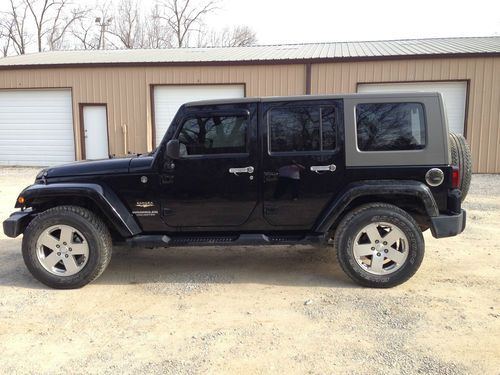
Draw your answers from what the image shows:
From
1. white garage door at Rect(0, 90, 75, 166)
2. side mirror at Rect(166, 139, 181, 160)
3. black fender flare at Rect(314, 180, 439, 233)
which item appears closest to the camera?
black fender flare at Rect(314, 180, 439, 233)

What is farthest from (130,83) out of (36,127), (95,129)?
(36,127)

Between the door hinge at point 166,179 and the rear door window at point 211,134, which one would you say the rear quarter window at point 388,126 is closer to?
the rear door window at point 211,134

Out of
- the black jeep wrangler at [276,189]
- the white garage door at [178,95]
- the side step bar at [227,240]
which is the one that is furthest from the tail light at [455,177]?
the white garage door at [178,95]

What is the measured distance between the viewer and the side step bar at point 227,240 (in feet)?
14.6

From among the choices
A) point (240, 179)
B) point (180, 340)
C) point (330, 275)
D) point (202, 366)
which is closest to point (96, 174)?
point (240, 179)

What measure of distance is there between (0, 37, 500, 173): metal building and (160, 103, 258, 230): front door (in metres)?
9.59

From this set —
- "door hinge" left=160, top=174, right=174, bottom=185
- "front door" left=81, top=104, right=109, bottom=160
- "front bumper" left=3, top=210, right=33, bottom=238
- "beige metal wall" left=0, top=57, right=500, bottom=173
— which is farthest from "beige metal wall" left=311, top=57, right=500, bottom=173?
"front bumper" left=3, top=210, right=33, bottom=238

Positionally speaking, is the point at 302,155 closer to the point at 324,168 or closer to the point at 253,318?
the point at 324,168

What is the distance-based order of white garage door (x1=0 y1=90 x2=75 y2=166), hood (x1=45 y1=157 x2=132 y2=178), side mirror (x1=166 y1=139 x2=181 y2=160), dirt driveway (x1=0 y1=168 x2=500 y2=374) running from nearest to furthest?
dirt driveway (x1=0 y1=168 x2=500 y2=374)
side mirror (x1=166 y1=139 x2=181 y2=160)
hood (x1=45 y1=157 x2=132 y2=178)
white garage door (x1=0 y1=90 x2=75 y2=166)

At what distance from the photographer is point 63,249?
446 centimetres

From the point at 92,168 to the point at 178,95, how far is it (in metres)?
10.4

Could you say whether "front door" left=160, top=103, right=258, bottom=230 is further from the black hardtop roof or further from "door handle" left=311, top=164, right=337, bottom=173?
"door handle" left=311, top=164, right=337, bottom=173

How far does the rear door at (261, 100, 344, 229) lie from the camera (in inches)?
170

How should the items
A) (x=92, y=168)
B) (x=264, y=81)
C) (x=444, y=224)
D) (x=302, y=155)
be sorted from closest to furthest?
(x=444, y=224), (x=302, y=155), (x=92, y=168), (x=264, y=81)
